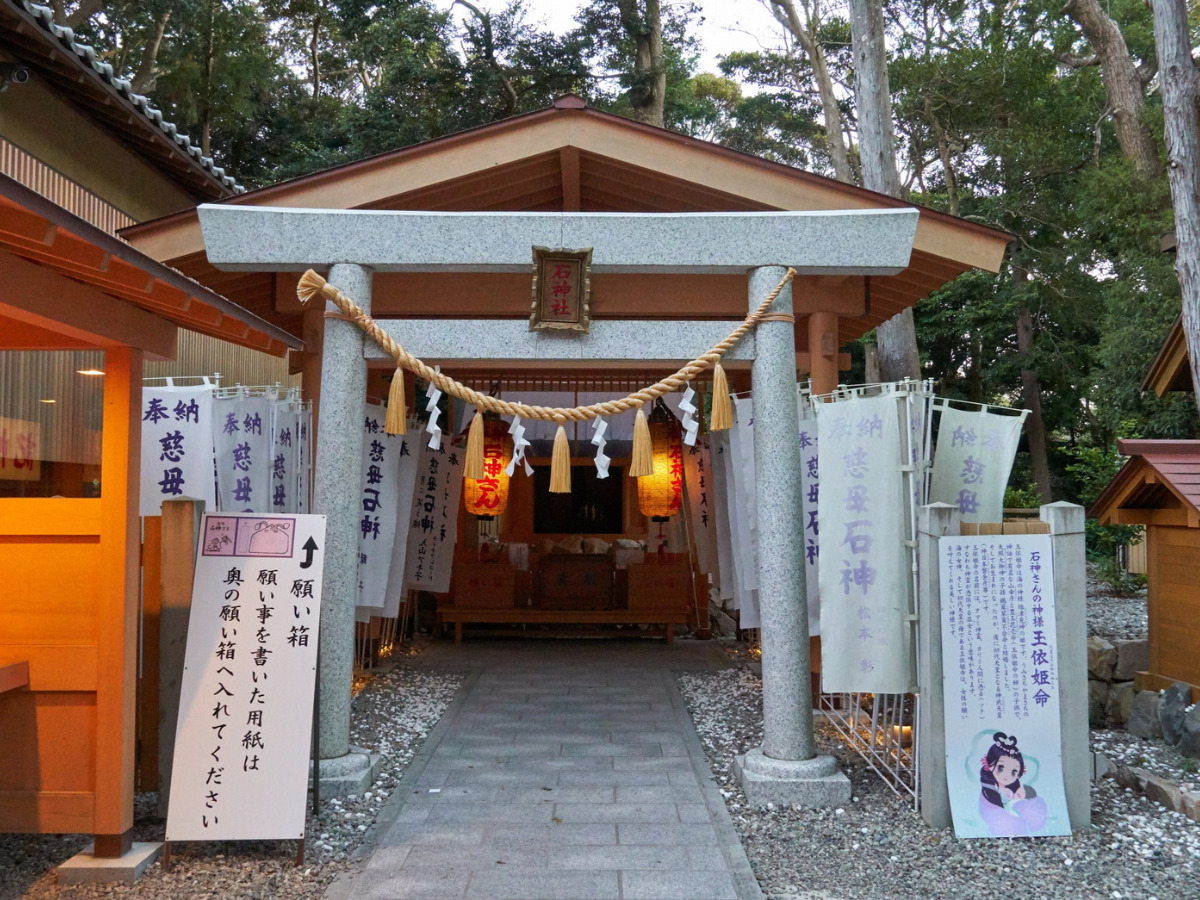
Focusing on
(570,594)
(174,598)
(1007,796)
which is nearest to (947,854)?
(1007,796)

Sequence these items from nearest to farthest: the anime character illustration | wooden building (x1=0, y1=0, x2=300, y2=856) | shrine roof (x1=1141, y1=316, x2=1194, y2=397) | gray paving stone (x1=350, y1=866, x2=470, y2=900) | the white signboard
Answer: gray paving stone (x1=350, y1=866, x2=470, y2=900) < wooden building (x1=0, y1=0, x2=300, y2=856) < the white signboard < the anime character illustration < shrine roof (x1=1141, y1=316, x2=1194, y2=397)

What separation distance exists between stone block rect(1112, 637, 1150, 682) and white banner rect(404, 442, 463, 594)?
671 centimetres

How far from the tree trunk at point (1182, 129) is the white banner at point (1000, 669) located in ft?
16.2

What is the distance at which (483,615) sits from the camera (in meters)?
10.6

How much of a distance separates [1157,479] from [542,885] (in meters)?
6.50

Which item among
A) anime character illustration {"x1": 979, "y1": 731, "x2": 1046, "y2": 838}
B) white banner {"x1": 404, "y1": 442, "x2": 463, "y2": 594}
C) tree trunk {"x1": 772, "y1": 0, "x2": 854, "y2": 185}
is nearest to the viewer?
anime character illustration {"x1": 979, "y1": 731, "x2": 1046, "y2": 838}

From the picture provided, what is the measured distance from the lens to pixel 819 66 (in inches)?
699

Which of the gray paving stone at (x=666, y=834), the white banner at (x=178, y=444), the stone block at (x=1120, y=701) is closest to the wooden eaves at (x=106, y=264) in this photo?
the white banner at (x=178, y=444)

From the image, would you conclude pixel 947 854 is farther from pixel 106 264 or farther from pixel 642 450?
pixel 106 264

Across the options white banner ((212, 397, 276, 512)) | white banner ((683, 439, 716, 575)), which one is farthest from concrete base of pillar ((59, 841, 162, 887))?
white banner ((683, 439, 716, 575))

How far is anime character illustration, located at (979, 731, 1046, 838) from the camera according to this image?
185 inches

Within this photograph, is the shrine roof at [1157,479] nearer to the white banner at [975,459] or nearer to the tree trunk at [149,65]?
the white banner at [975,459]

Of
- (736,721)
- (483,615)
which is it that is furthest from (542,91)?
(736,721)

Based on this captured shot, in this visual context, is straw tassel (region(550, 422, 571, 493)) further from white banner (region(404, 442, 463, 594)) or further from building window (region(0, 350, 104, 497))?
white banner (region(404, 442, 463, 594))
